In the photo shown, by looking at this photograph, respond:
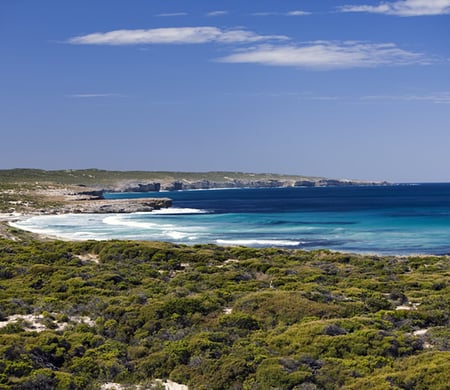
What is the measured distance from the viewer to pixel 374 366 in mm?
12445

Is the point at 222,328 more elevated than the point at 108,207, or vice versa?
the point at 222,328

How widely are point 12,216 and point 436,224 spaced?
214 feet

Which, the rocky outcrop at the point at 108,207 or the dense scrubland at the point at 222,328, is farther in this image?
the rocky outcrop at the point at 108,207

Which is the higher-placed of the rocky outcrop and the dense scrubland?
the dense scrubland

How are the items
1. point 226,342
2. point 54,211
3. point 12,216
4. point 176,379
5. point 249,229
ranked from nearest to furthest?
point 176,379, point 226,342, point 249,229, point 12,216, point 54,211

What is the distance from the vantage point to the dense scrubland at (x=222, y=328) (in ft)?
39.1

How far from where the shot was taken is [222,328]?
1541 cm

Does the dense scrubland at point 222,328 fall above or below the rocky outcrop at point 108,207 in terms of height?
above

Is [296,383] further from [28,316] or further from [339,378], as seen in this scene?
[28,316]

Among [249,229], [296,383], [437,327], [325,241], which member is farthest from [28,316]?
[249,229]

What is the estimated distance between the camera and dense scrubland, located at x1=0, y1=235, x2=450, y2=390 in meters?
11.9

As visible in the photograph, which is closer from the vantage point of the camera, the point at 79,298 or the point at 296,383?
the point at 296,383

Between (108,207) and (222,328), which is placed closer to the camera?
(222,328)

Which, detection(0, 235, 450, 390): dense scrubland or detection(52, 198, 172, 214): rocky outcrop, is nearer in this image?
detection(0, 235, 450, 390): dense scrubland
